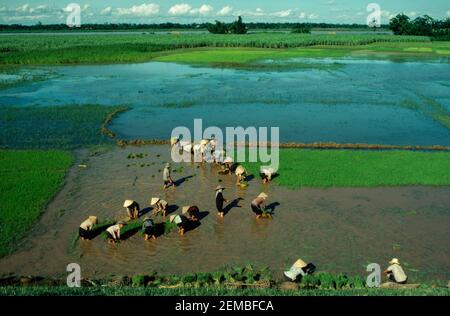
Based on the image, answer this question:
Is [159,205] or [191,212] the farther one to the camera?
[159,205]

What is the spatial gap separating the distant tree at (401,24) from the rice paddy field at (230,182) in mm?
86444

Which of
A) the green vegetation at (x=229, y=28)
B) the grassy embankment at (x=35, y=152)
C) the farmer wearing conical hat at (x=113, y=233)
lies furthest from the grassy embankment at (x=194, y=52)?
the farmer wearing conical hat at (x=113, y=233)

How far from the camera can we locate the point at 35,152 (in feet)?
60.7

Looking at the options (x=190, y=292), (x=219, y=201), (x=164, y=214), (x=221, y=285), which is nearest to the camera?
(x=190, y=292)

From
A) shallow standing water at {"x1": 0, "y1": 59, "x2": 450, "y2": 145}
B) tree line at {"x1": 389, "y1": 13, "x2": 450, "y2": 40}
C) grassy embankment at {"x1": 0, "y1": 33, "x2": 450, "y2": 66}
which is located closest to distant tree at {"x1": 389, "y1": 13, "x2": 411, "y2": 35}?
tree line at {"x1": 389, "y1": 13, "x2": 450, "y2": 40}

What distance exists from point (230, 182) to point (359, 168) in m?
5.24

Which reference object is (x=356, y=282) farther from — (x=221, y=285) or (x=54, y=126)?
(x=54, y=126)

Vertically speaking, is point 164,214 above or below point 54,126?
below

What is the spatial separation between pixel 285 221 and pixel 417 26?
371 feet

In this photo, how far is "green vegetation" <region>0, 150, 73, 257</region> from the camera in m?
11.7

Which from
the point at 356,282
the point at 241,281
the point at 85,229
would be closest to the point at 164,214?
the point at 85,229

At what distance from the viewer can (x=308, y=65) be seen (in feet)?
→ 168

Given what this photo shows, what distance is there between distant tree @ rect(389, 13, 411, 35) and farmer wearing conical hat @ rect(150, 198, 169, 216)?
11565 centimetres

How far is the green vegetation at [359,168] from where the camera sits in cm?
1520
